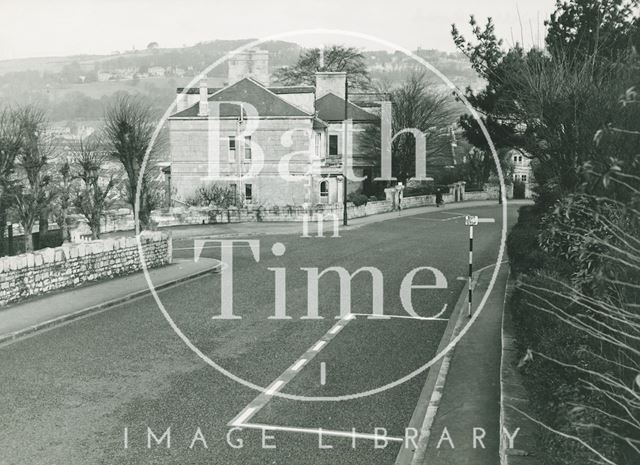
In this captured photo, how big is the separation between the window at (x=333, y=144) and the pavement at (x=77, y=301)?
3922 cm

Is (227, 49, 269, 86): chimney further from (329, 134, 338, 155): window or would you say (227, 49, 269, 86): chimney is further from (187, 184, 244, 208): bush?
(187, 184, 244, 208): bush

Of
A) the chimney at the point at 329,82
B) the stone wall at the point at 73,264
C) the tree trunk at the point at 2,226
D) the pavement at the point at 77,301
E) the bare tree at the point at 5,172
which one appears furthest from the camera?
the chimney at the point at 329,82

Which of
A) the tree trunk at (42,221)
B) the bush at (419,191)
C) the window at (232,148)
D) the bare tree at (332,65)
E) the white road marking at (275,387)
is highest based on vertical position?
the bare tree at (332,65)

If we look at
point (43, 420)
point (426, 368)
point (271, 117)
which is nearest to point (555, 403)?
point (426, 368)

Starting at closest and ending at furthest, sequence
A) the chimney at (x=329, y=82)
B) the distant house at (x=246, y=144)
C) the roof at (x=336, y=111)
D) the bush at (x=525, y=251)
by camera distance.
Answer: the bush at (x=525, y=251) → the distant house at (x=246, y=144) → the roof at (x=336, y=111) → the chimney at (x=329, y=82)

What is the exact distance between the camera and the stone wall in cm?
1659

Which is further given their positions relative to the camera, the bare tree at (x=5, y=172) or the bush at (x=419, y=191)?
the bush at (x=419, y=191)

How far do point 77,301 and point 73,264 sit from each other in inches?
90.7

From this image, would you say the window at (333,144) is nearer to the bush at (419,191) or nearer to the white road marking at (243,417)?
the bush at (419,191)

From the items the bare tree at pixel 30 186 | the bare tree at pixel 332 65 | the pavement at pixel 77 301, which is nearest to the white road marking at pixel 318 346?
the pavement at pixel 77 301

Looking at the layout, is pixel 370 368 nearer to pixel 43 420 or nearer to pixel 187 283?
pixel 43 420

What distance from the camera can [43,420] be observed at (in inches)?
357

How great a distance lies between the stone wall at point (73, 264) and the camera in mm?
16594

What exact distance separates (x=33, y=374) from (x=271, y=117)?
40.6m
